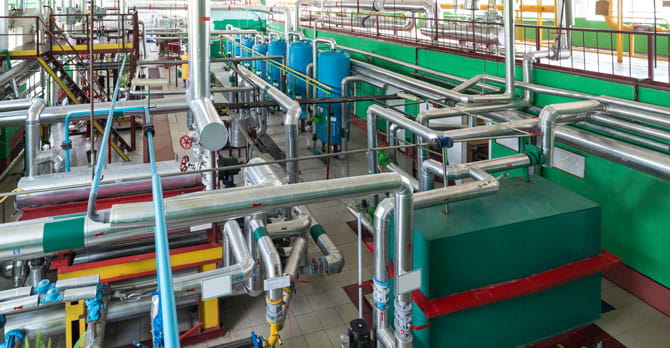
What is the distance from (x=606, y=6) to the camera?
10883mm

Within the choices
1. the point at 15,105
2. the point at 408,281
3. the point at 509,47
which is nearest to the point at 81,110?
the point at 15,105

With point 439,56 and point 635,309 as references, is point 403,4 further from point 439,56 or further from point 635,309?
point 635,309

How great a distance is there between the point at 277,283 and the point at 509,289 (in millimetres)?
2345

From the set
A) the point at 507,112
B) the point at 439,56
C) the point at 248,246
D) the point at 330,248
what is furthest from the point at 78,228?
the point at 439,56

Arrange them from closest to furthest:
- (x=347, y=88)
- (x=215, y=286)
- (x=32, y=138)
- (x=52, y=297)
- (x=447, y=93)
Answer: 1. (x=215, y=286)
2. (x=52, y=297)
3. (x=32, y=138)
4. (x=447, y=93)
5. (x=347, y=88)

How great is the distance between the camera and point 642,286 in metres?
6.64

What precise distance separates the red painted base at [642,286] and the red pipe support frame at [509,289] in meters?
1.58

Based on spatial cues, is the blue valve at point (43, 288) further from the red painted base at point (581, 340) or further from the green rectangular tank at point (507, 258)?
the red painted base at point (581, 340)

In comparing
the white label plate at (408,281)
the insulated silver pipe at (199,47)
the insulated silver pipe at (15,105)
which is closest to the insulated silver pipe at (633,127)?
the white label plate at (408,281)

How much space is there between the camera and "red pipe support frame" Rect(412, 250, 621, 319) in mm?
4680

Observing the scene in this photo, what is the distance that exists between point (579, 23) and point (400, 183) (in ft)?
40.5

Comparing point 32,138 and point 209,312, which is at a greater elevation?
point 32,138

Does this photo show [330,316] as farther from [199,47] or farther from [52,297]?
[199,47]

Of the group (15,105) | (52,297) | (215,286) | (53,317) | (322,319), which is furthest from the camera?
(15,105)
